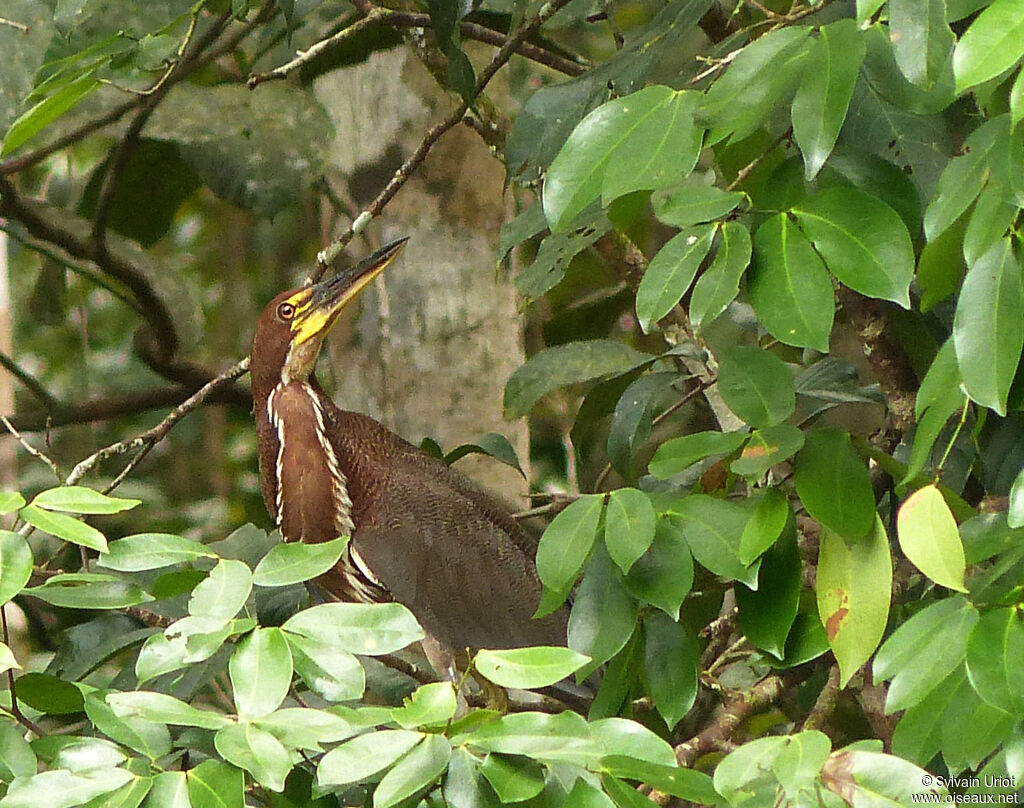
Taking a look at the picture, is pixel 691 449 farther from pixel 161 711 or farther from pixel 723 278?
pixel 161 711

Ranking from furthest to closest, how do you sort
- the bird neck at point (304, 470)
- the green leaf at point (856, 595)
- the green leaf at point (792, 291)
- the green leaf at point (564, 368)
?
the bird neck at point (304, 470)
the green leaf at point (564, 368)
the green leaf at point (856, 595)
the green leaf at point (792, 291)

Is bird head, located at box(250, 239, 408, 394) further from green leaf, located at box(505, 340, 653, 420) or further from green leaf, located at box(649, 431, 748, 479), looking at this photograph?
green leaf, located at box(649, 431, 748, 479)

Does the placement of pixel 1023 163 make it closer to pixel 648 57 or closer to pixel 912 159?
pixel 912 159

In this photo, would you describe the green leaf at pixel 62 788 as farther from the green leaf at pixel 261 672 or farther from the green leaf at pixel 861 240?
the green leaf at pixel 861 240

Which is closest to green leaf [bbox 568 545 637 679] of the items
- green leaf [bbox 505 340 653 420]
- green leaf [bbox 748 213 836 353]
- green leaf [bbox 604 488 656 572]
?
green leaf [bbox 604 488 656 572]

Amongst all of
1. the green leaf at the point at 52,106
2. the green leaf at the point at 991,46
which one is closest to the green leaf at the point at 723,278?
the green leaf at the point at 991,46

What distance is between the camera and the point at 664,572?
3.97ft

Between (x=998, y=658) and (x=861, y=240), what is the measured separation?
14.4 inches

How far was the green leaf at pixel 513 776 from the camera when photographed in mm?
905

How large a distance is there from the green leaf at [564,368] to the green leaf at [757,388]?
0.67m

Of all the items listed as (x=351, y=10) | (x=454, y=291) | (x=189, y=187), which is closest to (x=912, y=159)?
(x=454, y=291)

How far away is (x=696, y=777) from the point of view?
3.12ft

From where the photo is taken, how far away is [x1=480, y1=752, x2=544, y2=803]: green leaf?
0.90m

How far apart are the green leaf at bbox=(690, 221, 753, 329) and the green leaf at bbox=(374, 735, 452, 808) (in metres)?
0.41
